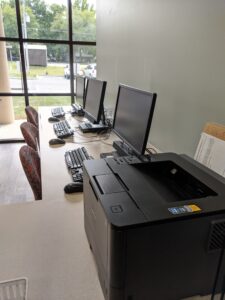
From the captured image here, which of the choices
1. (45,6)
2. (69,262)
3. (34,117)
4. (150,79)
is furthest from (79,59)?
(69,262)

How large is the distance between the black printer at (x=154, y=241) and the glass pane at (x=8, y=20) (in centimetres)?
432

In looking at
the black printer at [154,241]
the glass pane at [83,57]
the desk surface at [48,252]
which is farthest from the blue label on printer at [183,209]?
the glass pane at [83,57]

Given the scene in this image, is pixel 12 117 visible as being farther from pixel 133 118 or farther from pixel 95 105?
pixel 133 118

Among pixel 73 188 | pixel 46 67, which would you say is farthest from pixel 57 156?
pixel 46 67

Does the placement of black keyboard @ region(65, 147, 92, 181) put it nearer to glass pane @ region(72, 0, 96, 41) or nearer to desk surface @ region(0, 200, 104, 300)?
desk surface @ region(0, 200, 104, 300)

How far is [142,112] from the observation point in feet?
Result: 4.17

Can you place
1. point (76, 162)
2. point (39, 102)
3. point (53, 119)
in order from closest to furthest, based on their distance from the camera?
point (76, 162) < point (53, 119) < point (39, 102)

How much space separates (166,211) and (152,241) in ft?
0.28

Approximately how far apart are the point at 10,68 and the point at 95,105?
2.85 m

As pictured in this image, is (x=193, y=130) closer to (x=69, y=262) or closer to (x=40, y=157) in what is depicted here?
(x=69, y=262)

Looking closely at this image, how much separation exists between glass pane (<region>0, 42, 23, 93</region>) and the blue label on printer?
14.6ft

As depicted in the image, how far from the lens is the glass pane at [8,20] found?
4.03 m

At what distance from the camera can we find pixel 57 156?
1.86m

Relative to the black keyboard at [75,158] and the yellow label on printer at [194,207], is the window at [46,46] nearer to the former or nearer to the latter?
the black keyboard at [75,158]
